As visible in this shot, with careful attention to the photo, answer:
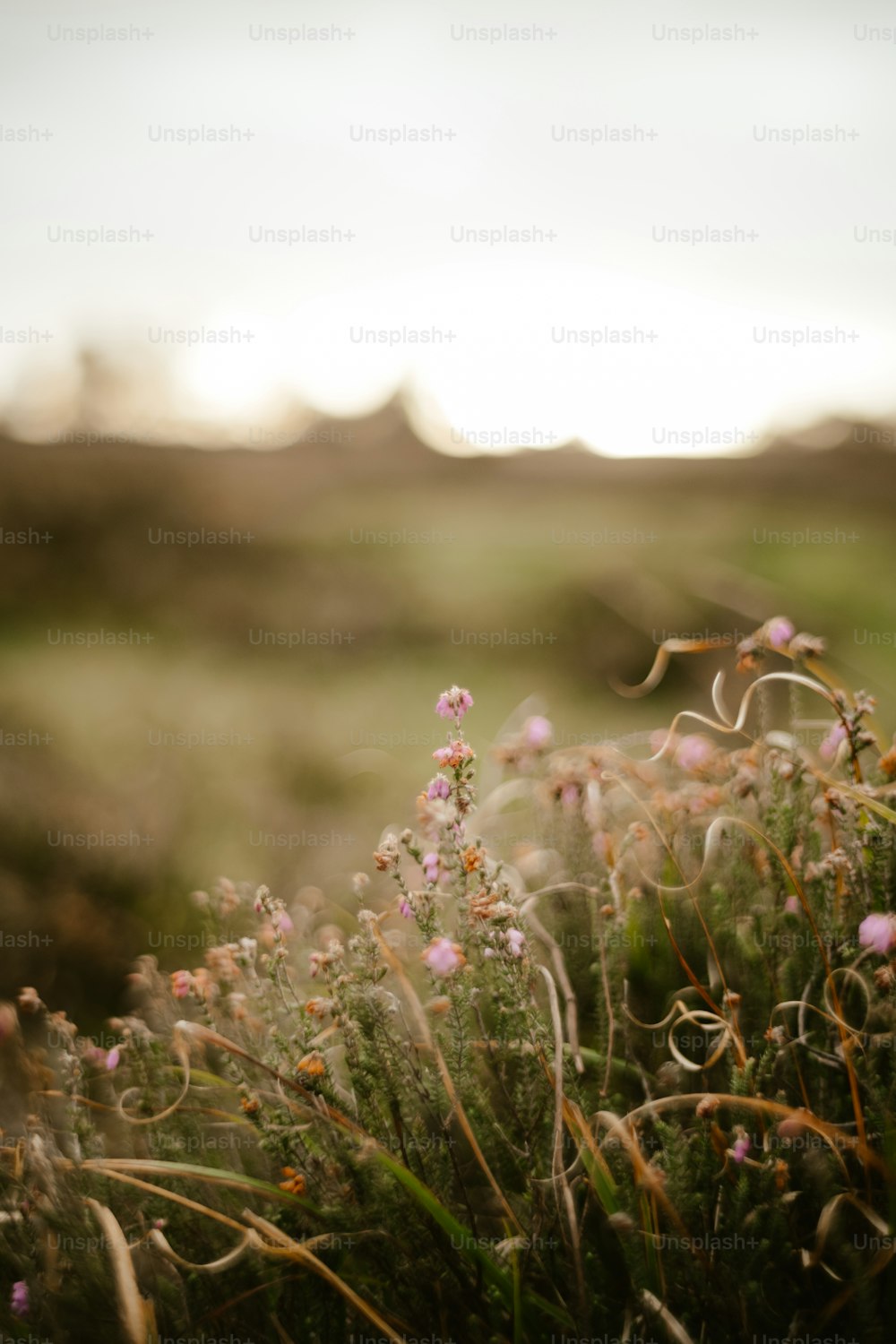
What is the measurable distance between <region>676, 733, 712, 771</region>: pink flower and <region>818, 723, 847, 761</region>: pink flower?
12.8 inches

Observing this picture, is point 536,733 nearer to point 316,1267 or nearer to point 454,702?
point 454,702

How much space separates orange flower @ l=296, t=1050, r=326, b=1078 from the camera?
4.76 ft

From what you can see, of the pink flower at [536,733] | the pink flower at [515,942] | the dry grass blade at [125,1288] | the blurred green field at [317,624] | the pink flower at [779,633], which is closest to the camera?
the dry grass blade at [125,1288]

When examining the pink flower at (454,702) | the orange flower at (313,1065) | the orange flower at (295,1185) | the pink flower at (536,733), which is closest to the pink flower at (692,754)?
the pink flower at (536,733)

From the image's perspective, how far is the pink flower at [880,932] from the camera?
1495 mm

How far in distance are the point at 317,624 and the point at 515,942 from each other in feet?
22.9

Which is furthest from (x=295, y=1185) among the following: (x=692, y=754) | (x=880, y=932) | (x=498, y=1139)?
(x=692, y=754)

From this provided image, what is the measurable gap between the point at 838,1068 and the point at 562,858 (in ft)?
3.19

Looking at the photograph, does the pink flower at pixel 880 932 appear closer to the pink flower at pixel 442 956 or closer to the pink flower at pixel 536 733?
the pink flower at pixel 442 956

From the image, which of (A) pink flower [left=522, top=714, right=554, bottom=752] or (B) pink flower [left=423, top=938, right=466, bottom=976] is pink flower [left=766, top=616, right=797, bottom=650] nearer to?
(A) pink flower [left=522, top=714, right=554, bottom=752]

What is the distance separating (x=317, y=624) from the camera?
820cm

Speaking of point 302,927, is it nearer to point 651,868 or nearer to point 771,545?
point 651,868

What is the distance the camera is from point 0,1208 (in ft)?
5.45

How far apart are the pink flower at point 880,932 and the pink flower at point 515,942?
68 cm
